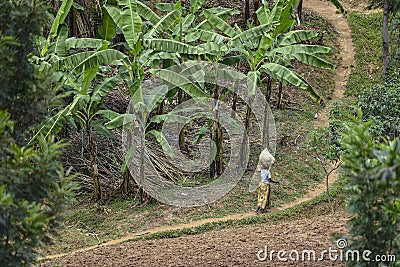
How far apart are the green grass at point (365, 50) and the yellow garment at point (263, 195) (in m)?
7.47

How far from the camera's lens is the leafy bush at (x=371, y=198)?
4703 millimetres

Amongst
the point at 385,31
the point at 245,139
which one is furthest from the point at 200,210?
the point at 385,31

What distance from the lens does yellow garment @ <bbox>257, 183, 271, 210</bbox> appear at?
428 inches

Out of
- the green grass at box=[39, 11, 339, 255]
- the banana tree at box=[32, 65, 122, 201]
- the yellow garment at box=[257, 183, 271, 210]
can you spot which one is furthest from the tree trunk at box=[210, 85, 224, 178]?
the banana tree at box=[32, 65, 122, 201]

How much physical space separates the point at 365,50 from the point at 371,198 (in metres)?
16.8

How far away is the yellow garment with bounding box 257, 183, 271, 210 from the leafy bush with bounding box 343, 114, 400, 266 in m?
5.91

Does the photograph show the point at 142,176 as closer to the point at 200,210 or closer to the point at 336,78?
the point at 200,210

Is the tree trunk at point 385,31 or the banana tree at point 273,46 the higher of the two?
the tree trunk at point 385,31

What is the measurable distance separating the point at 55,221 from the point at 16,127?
3.41ft

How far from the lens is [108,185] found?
11.9 metres

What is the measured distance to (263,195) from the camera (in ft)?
36.0

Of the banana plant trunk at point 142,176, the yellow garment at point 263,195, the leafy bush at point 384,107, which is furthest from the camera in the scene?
the leafy bush at point 384,107

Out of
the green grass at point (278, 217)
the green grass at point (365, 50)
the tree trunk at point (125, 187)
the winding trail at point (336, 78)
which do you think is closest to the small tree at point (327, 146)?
the green grass at point (278, 217)

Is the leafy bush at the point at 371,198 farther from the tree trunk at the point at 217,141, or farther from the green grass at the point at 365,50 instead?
the green grass at the point at 365,50
